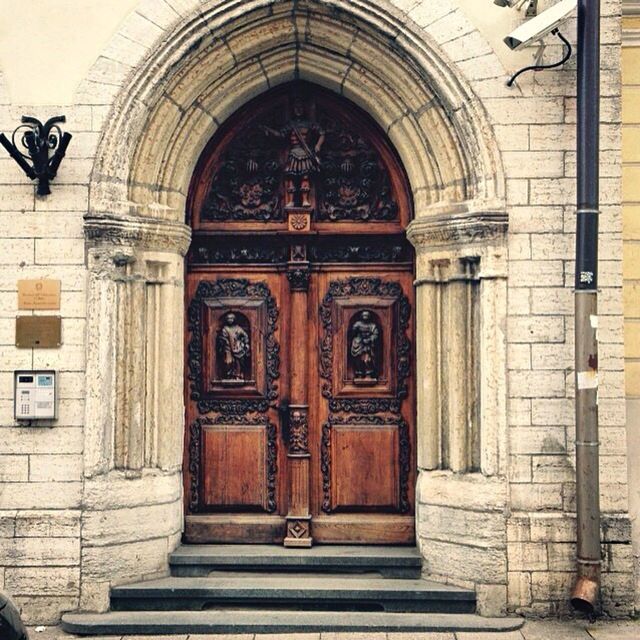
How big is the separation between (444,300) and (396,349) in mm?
615

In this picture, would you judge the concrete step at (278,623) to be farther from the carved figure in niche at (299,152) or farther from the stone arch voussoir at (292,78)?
the carved figure in niche at (299,152)

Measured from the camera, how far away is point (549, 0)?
271 inches

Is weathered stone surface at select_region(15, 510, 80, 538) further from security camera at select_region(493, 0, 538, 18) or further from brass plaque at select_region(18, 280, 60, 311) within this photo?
security camera at select_region(493, 0, 538, 18)

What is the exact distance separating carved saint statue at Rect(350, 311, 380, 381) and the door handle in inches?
23.0

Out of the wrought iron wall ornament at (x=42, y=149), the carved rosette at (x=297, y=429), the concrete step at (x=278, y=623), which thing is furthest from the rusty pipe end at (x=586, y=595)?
the wrought iron wall ornament at (x=42, y=149)

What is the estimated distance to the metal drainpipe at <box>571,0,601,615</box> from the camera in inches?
256

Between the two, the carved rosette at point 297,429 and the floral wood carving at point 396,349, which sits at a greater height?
the floral wood carving at point 396,349

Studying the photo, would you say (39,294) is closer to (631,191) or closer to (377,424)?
(377,424)

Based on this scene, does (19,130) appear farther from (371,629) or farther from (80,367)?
(371,629)

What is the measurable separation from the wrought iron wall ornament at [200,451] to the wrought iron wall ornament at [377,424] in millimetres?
377

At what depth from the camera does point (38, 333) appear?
686cm

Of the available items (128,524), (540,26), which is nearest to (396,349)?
(128,524)

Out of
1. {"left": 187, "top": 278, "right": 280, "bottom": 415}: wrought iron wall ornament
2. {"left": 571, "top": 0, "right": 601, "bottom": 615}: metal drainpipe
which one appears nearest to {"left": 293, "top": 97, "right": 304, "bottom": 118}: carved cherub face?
{"left": 187, "top": 278, "right": 280, "bottom": 415}: wrought iron wall ornament

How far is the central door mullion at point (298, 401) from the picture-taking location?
24.2 feet
